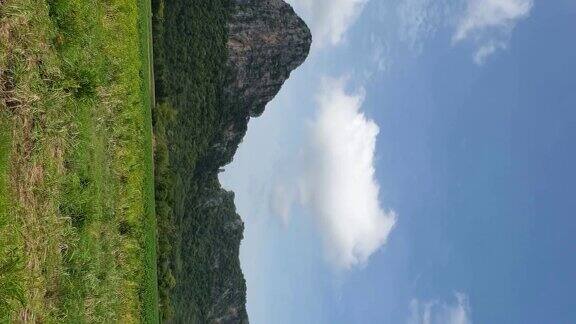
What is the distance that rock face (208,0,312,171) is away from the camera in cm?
7469

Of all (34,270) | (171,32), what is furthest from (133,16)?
(171,32)

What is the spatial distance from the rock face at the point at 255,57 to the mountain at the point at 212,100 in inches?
4.6

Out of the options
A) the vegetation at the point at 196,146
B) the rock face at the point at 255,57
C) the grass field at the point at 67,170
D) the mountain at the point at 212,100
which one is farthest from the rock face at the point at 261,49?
the grass field at the point at 67,170

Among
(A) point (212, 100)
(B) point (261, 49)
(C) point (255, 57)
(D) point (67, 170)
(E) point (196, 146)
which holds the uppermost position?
(B) point (261, 49)

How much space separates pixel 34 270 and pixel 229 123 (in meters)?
64.3

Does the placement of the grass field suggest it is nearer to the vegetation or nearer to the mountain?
the vegetation

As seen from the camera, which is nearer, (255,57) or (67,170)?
(67,170)

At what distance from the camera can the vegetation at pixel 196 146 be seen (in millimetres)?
59688

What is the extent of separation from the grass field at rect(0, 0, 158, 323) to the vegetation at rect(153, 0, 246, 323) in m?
26.8

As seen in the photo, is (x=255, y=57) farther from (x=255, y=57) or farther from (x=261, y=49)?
(x=261, y=49)

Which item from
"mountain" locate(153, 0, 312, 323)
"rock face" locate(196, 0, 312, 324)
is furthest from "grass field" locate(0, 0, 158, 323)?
"rock face" locate(196, 0, 312, 324)

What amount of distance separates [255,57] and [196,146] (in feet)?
46.9

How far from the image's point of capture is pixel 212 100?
71.6 m

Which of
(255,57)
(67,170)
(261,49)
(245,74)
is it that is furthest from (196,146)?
(67,170)
